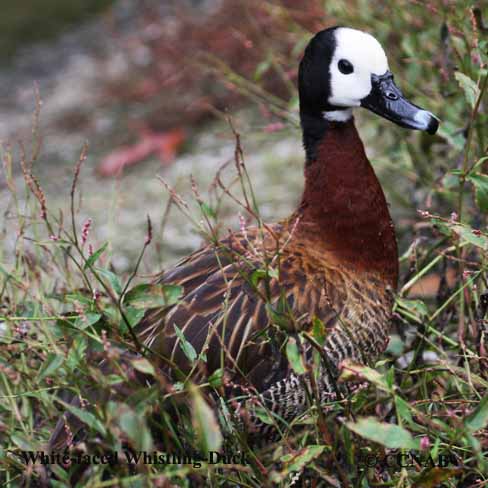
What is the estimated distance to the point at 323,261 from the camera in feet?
8.14

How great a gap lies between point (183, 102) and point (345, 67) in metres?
3.64

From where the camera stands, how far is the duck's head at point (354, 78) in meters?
2.40

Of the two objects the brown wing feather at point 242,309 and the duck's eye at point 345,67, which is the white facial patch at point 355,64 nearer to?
the duck's eye at point 345,67

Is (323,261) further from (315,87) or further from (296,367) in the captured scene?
(296,367)

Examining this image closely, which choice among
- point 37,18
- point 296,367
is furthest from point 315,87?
point 37,18

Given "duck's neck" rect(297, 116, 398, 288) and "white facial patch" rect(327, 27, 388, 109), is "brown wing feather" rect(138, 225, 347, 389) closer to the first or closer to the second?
"duck's neck" rect(297, 116, 398, 288)

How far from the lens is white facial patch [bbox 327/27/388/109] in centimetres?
240

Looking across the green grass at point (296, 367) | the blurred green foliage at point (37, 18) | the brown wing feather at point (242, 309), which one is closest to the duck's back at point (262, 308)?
the brown wing feather at point (242, 309)

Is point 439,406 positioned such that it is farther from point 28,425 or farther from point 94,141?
point 94,141

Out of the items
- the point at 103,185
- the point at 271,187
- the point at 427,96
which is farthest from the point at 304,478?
the point at 103,185

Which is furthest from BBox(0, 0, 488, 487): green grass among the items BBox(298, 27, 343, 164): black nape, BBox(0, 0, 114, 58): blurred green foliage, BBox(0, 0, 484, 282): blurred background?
BBox(0, 0, 114, 58): blurred green foliage

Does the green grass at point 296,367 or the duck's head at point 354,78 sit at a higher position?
the duck's head at point 354,78

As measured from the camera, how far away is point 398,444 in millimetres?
1575

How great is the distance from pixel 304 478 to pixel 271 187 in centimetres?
296
